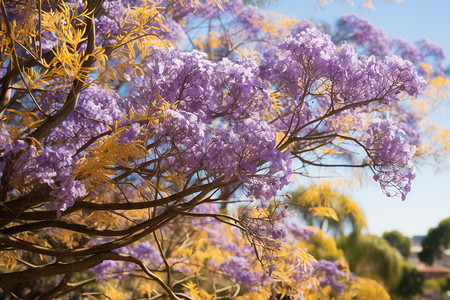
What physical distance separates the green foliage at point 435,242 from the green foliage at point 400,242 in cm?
168

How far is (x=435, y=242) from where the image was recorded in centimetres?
3172

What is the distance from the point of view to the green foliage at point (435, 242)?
31484mm

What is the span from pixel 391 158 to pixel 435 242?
108ft

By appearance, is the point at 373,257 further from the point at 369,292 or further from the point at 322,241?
the point at 369,292

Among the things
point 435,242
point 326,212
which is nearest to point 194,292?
point 326,212

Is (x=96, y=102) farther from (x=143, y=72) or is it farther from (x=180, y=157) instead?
(x=180, y=157)

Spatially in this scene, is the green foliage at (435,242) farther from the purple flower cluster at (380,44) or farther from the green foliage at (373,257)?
the purple flower cluster at (380,44)

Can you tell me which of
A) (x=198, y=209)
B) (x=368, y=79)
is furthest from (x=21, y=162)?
(x=198, y=209)

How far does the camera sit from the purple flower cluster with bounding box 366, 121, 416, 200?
2.44 meters

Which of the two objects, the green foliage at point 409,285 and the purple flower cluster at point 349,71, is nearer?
the purple flower cluster at point 349,71

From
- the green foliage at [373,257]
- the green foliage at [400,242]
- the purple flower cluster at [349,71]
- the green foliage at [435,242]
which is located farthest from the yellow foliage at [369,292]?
the green foliage at [400,242]

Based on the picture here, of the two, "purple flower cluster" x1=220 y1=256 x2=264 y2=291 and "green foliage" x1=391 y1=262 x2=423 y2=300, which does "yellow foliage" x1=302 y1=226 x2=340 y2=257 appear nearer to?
"purple flower cluster" x1=220 y1=256 x2=264 y2=291

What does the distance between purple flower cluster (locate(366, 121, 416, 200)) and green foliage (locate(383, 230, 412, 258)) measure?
33.9 meters

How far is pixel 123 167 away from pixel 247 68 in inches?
34.9
